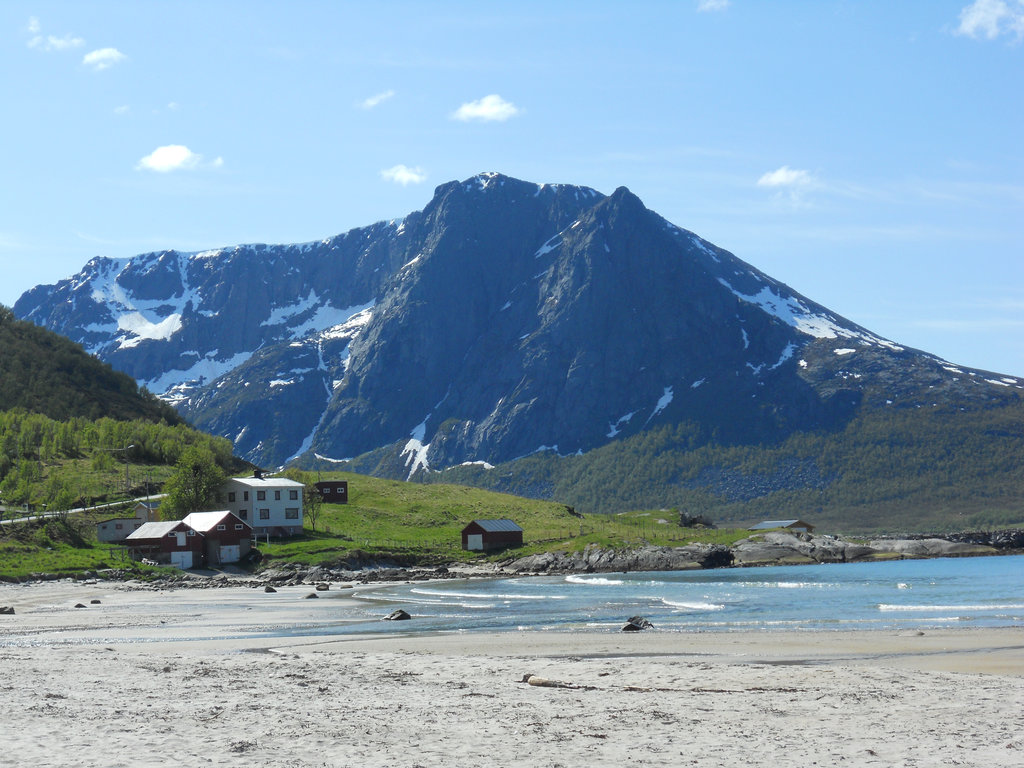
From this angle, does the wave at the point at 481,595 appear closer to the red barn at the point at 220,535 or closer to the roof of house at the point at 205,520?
the red barn at the point at 220,535

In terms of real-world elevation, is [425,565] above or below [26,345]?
below

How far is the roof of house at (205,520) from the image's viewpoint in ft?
317

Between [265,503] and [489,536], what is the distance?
25724mm

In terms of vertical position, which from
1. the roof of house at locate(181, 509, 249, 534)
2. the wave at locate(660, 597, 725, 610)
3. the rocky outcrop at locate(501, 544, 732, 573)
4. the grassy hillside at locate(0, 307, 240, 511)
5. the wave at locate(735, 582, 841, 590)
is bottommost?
the rocky outcrop at locate(501, 544, 732, 573)

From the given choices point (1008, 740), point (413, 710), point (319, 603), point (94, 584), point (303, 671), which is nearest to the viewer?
point (1008, 740)

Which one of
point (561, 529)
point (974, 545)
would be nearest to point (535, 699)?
point (561, 529)

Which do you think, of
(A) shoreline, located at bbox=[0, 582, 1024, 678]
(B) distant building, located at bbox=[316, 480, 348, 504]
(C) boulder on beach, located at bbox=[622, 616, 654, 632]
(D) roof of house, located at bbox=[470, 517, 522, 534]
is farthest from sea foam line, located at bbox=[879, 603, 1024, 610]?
(B) distant building, located at bbox=[316, 480, 348, 504]

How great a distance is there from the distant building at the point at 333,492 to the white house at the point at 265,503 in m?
24.3

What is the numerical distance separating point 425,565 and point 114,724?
288 feet

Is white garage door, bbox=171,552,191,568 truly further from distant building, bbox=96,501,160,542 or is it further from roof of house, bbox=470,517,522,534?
roof of house, bbox=470,517,522,534

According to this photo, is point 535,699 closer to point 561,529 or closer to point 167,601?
point 167,601

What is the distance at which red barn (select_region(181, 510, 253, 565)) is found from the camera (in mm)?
96500

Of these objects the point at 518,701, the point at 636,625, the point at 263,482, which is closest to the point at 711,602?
the point at 636,625

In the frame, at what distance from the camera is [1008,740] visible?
17609mm
